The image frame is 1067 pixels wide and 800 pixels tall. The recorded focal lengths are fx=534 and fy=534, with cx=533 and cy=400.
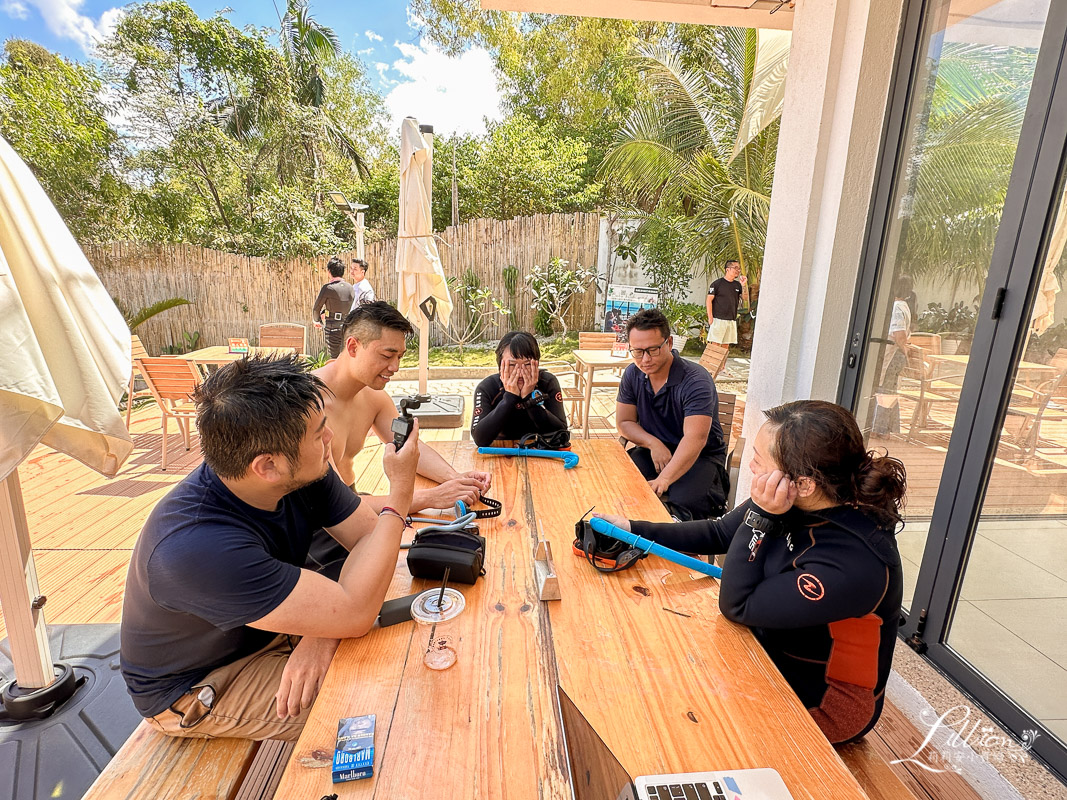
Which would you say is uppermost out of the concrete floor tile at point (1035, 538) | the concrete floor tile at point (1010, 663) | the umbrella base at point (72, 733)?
the concrete floor tile at point (1035, 538)

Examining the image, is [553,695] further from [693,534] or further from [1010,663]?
[1010,663]

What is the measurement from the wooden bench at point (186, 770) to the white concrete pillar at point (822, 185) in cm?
305

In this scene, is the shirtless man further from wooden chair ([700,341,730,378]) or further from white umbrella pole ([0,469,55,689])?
wooden chair ([700,341,730,378])

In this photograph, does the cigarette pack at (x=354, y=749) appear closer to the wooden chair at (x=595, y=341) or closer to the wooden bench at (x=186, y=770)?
the wooden bench at (x=186, y=770)

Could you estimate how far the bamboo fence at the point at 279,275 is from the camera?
9.96m

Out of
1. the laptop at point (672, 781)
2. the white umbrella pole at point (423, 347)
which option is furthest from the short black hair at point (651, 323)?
the white umbrella pole at point (423, 347)

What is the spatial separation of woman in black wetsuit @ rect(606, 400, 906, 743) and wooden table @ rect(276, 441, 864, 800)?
0.14 m

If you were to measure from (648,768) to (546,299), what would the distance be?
32.5 feet

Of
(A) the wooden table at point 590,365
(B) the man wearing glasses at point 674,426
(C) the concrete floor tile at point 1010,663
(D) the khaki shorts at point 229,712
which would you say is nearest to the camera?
(D) the khaki shorts at point 229,712

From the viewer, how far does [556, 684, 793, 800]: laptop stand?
83 centimetres

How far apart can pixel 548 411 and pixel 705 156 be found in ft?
23.9

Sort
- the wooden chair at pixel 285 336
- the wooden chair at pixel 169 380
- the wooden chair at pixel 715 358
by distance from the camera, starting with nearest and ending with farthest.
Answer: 1. the wooden chair at pixel 169 380
2. the wooden chair at pixel 715 358
3. the wooden chair at pixel 285 336

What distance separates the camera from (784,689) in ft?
3.66

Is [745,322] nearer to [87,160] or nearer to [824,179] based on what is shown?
[824,179]
